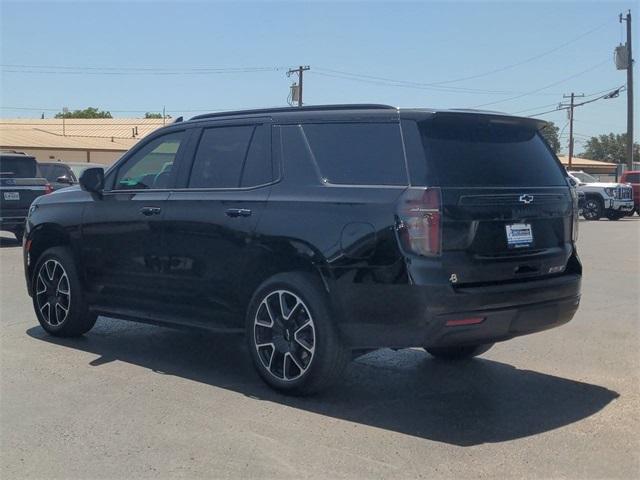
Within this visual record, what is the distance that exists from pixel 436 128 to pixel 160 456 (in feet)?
8.78

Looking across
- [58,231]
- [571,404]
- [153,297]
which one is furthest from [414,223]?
[58,231]

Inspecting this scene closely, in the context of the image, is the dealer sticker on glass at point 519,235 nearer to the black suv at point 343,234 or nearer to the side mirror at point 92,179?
the black suv at point 343,234

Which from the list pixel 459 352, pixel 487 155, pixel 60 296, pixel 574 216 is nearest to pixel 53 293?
pixel 60 296

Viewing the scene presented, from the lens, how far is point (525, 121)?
5.73 meters

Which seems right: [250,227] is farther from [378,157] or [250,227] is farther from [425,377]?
[425,377]

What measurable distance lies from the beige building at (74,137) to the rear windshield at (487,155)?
1424 inches

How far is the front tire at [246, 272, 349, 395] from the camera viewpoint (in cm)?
532

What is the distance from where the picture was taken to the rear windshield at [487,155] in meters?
5.18

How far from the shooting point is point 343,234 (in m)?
5.23

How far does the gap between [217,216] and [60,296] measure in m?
2.17

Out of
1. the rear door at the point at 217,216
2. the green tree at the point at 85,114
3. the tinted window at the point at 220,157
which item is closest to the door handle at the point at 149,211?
the rear door at the point at 217,216

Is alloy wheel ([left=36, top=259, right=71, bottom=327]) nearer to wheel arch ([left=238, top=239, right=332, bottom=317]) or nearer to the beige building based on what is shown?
wheel arch ([left=238, top=239, right=332, bottom=317])

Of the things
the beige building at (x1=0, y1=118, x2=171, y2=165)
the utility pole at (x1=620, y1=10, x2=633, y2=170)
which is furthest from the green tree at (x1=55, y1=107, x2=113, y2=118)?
the utility pole at (x1=620, y1=10, x2=633, y2=170)

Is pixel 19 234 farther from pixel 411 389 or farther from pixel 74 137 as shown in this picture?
pixel 74 137
